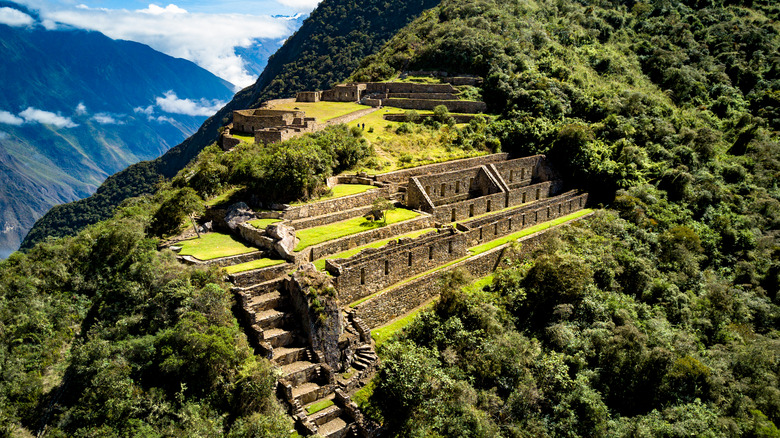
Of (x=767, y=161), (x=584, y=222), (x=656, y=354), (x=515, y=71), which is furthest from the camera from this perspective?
(x=515, y=71)

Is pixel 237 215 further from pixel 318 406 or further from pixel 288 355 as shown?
pixel 318 406

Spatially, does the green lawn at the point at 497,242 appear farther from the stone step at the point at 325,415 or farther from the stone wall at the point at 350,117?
the stone wall at the point at 350,117

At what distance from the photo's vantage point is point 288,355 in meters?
17.8

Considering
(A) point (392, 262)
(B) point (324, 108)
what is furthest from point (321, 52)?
(A) point (392, 262)

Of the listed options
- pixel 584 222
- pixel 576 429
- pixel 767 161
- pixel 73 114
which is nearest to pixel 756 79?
pixel 767 161

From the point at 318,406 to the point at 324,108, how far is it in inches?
1667

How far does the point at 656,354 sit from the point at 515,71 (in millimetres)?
44157

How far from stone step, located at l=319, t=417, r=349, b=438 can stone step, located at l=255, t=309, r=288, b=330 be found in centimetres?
433

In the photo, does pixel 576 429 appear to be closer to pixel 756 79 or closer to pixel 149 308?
pixel 149 308

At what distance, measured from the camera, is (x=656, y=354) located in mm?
21391

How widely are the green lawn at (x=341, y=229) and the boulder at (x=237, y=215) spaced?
302cm

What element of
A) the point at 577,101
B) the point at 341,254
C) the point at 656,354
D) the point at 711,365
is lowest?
the point at 711,365

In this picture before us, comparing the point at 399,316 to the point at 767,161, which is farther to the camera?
the point at 767,161

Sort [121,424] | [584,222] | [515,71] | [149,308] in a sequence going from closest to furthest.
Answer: [121,424]
[149,308]
[584,222]
[515,71]
